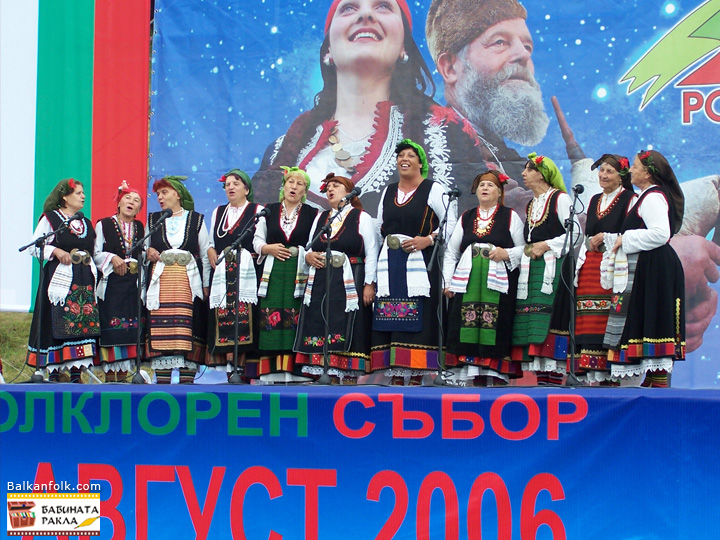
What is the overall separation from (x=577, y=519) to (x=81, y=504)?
6.27 feet

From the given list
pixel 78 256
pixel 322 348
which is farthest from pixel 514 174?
pixel 78 256

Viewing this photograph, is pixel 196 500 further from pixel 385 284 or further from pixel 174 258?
pixel 174 258

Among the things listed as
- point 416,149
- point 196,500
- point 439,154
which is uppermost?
point 439,154

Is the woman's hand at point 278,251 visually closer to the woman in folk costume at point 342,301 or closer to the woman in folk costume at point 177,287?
the woman in folk costume at point 342,301

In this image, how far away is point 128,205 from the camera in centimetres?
537

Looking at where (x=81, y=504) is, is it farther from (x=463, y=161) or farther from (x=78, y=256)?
(x=463, y=161)

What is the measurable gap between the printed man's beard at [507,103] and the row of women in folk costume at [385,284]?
87 cm

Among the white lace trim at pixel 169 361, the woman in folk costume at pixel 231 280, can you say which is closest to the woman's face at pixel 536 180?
the woman in folk costume at pixel 231 280

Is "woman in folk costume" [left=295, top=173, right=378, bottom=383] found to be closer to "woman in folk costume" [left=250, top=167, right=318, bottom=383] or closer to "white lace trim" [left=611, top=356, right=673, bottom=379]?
"woman in folk costume" [left=250, top=167, right=318, bottom=383]

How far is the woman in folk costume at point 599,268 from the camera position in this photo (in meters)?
4.46

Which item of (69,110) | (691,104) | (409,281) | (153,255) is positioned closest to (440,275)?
(409,281)

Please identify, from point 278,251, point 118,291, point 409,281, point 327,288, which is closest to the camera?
point 327,288

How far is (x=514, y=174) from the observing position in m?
5.65

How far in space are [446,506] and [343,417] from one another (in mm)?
517
